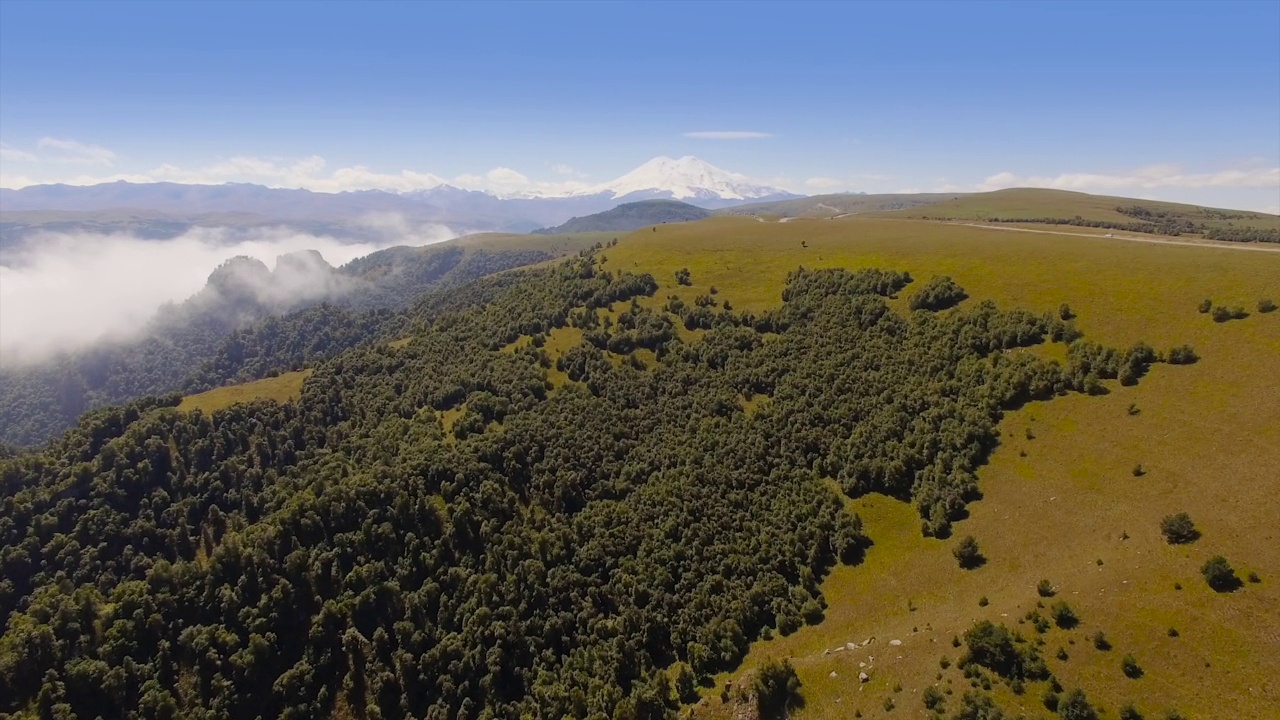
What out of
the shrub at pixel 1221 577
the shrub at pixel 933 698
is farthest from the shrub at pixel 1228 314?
the shrub at pixel 933 698

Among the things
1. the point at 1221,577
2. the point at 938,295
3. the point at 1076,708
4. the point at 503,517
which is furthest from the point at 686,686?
the point at 938,295

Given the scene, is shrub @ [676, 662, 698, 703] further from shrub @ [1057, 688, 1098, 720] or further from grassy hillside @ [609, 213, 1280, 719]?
shrub @ [1057, 688, 1098, 720]

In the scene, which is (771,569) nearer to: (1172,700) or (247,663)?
(1172,700)

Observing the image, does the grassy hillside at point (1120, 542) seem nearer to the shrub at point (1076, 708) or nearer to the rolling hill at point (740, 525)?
the rolling hill at point (740, 525)

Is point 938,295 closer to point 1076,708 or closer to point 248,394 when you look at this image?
point 1076,708

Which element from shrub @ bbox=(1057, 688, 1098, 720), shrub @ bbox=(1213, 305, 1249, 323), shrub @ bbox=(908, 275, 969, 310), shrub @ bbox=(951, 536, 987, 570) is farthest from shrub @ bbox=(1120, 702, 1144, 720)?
shrub @ bbox=(908, 275, 969, 310)

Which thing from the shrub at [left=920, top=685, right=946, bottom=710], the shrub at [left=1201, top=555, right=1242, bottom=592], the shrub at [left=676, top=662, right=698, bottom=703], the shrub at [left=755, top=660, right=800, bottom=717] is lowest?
the shrub at [left=676, top=662, right=698, bottom=703]

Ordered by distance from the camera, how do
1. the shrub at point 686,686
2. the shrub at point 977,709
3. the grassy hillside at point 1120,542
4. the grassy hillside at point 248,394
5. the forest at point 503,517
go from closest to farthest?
the shrub at point 977,709
the grassy hillside at point 1120,542
the shrub at point 686,686
the forest at point 503,517
the grassy hillside at point 248,394
